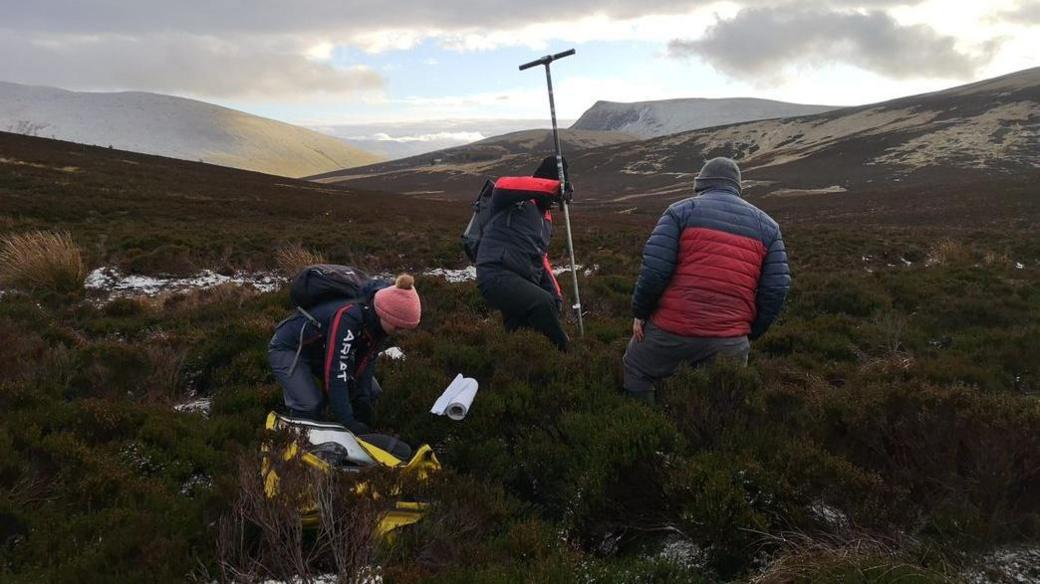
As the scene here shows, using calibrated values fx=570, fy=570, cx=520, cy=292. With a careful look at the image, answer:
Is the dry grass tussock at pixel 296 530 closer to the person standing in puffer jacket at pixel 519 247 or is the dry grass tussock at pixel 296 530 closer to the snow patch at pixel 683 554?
the snow patch at pixel 683 554

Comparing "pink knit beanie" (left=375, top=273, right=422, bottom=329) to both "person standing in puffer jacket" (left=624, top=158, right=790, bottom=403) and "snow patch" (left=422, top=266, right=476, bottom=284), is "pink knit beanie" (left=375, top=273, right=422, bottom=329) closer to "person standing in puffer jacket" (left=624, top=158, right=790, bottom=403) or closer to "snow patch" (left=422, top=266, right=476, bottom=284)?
"person standing in puffer jacket" (left=624, top=158, right=790, bottom=403)

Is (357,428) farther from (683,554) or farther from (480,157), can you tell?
(480,157)

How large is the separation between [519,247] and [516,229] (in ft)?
0.53

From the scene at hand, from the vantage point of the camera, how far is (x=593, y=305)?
942cm

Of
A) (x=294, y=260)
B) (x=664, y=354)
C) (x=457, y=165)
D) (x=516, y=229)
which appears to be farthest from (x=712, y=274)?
(x=457, y=165)

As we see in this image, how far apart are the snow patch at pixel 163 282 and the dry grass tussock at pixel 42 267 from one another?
38 cm

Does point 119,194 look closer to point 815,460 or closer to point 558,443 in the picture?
point 558,443

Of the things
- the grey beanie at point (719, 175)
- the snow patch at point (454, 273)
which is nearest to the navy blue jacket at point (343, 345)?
the grey beanie at point (719, 175)

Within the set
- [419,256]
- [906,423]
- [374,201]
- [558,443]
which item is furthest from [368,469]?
[374,201]

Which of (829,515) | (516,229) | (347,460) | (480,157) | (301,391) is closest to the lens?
(829,515)

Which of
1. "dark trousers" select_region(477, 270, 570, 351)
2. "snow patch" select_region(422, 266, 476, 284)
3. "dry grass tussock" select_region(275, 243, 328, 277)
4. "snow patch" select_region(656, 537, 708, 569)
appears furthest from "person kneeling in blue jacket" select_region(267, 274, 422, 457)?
"snow patch" select_region(422, 266, 476, 284)

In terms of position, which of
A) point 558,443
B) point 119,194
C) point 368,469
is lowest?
point 558,443

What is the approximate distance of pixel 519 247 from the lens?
191 inches

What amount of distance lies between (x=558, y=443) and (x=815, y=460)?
1468 millimetres
